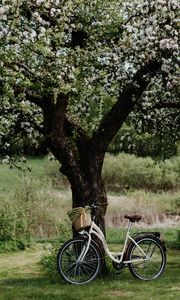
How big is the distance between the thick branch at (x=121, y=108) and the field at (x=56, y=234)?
94.4 inches

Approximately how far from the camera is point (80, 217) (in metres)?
9.52

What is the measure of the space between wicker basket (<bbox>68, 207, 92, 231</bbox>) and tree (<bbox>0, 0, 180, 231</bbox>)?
2.55 ft

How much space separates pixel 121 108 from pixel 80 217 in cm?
219

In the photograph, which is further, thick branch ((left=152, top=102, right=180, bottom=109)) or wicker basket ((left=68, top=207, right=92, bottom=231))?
thick branch ((left=152, top=102, right=180, bottom=109))

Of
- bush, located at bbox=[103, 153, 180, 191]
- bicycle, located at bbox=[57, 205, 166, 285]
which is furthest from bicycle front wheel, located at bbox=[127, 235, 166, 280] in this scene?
bush, located at bbox=[103, 153, 180, 191]

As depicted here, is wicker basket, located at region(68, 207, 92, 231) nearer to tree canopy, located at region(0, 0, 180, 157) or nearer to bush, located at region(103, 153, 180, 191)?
tree canopy, located at region(0, 0, 180, 157)

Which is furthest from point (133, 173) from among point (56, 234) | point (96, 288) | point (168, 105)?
point (96, 288)

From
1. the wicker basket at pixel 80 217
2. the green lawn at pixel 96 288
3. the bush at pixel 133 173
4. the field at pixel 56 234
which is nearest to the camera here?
the green lawn at pixel 96 288

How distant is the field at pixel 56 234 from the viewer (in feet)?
29.8

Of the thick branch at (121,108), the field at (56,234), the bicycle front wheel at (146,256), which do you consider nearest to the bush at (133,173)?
the field at (56,234)

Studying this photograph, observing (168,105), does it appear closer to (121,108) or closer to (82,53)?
(121,108)

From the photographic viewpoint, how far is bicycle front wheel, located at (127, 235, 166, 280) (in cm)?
982

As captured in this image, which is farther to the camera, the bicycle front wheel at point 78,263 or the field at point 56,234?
the bicycle front wheel at point 78,263

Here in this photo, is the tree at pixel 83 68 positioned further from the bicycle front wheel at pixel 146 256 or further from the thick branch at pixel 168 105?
the bicycle front wheel at pixel 146 256
